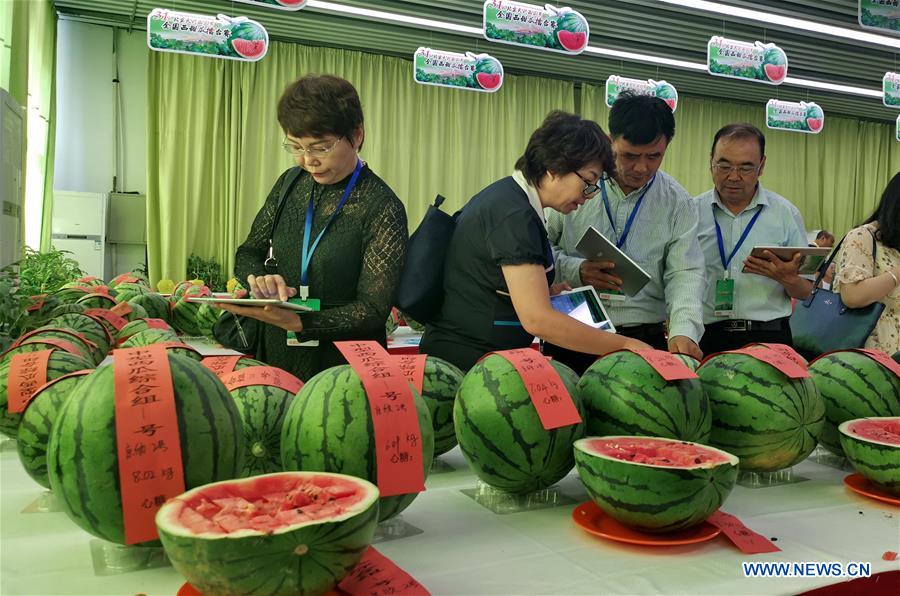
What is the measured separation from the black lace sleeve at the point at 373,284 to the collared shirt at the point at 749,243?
138 cm

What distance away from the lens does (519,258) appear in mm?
1796

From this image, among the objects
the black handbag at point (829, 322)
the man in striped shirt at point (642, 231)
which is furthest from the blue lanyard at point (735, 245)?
the black handbag at point (829, 322)

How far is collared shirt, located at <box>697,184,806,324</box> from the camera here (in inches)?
107

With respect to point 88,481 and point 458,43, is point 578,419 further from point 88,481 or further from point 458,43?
point 458,43

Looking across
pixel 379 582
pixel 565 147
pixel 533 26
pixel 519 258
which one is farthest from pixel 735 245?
pixel 533 26

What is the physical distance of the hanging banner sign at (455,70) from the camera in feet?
23.2

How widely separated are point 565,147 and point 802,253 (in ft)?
3.85

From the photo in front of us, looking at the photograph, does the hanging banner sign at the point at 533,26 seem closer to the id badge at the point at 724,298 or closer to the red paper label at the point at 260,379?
the id badge at the point at 724,298

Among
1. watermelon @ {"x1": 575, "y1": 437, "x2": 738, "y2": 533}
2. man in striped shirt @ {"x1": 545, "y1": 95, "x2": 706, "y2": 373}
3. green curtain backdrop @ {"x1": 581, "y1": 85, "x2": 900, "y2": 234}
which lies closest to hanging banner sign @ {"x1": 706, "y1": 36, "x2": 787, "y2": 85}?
man in striped shirt @ {"x1": 545, "y1": 95, "x2": 706, "y2": 373}

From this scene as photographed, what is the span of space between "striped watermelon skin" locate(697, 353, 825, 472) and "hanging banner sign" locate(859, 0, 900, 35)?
6142 millimetres

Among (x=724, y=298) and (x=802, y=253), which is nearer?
(x=802, y=253)

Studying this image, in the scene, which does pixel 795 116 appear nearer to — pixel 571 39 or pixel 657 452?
pixel 571 39

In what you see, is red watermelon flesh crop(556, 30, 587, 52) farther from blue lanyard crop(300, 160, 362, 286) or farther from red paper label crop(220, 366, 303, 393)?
red paper label crop(220, 366, 303, 393)

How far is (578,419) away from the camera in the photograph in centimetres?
111
